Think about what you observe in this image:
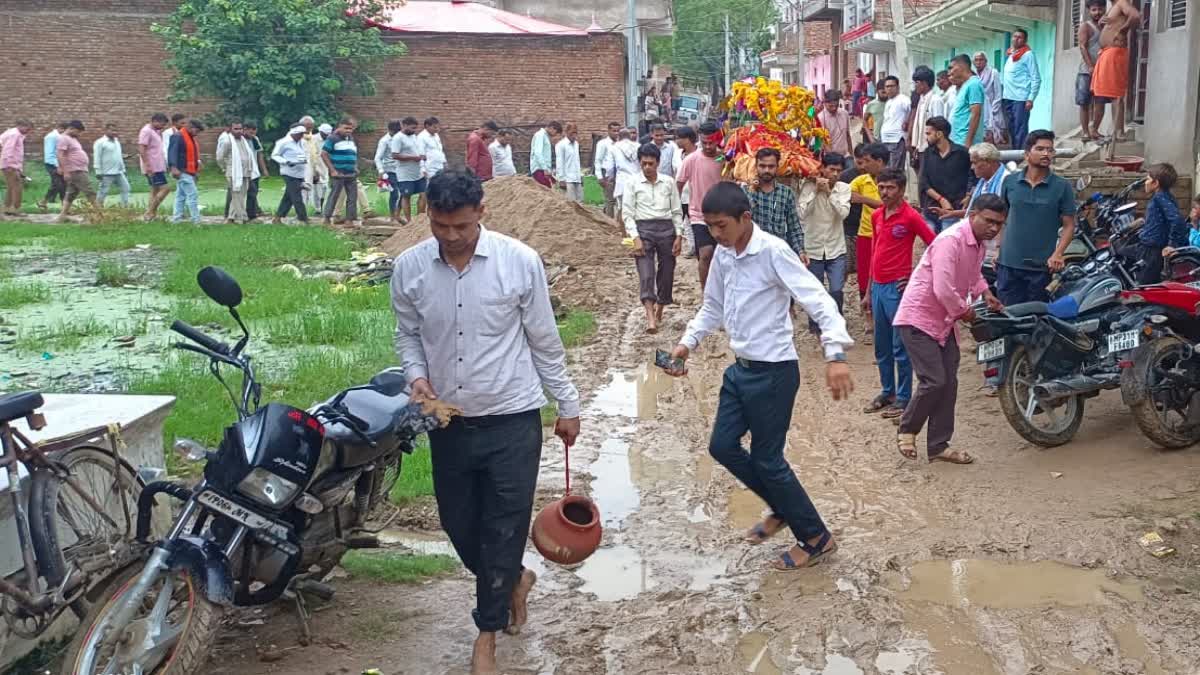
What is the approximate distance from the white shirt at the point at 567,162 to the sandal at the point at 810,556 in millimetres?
17319

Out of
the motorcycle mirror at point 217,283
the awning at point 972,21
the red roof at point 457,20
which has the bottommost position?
the motorcycle mirror at point 217,283

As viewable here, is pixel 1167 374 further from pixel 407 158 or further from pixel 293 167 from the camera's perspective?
pixel 293 167

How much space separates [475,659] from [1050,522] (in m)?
3.11

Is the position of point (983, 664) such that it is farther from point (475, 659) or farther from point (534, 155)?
point (534, 155)

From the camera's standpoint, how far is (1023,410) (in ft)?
23.6

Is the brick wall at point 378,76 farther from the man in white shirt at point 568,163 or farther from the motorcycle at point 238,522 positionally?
the motorcycle at point 238,522

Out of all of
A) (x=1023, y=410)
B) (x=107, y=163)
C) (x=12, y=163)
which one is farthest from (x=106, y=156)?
(x=1023, y=410)

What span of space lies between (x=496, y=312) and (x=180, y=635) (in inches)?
60.1

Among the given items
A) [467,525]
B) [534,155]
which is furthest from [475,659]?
[534,155]

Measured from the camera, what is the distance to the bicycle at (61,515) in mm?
3982

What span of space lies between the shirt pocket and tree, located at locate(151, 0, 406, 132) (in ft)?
85.9

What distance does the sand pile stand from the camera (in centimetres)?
1516

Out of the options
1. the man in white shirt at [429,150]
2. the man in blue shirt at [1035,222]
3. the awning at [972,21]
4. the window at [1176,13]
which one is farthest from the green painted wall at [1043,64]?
the man in white shirt at [429,150]

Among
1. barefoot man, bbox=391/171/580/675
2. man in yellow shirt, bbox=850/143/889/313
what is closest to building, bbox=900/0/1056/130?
man in yellow shirt, bbox=850/143/889/313
